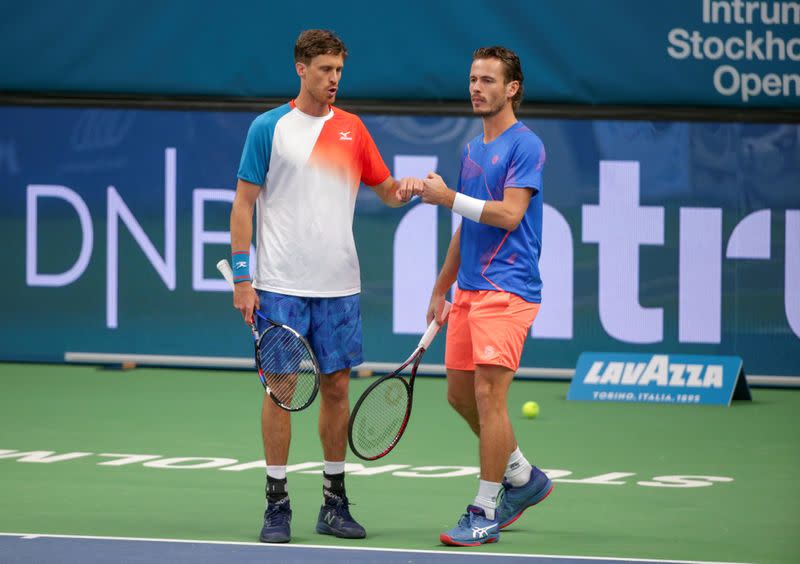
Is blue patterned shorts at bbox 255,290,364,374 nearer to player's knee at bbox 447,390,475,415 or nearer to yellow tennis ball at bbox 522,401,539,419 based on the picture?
player's knee at bbox 447,390,475,415

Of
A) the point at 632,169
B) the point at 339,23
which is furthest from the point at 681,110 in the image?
the point at 339,23

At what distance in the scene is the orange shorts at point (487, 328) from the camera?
235 inches

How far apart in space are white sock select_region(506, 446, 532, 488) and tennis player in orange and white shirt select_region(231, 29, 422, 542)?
0.64 meters

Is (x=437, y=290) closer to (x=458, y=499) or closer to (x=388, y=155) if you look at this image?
(x=458, y=499)

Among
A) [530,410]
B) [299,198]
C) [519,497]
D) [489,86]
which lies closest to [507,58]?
[489,86]

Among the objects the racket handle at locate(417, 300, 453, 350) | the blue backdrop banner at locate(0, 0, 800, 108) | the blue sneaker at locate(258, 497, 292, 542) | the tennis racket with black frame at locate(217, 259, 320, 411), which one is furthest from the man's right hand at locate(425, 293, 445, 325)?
the blue backdrop banner at locate(0, 0, 800, 108)

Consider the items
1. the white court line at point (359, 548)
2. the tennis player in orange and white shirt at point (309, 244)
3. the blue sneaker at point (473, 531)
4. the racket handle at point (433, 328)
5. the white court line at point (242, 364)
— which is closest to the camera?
the white court line at point (359, 548)

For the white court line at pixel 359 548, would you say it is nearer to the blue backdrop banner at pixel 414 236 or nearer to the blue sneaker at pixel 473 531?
the blue sneaker at pixel 473 531

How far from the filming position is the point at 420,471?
746cm

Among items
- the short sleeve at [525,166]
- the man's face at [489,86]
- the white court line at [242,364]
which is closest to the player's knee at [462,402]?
the short sleeve at [525,166]

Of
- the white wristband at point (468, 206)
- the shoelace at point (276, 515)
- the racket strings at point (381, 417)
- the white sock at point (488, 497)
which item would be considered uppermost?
the white wristband at point (468, 206)

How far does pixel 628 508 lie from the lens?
663 cm

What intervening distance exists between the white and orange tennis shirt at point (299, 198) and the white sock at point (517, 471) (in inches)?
36.7

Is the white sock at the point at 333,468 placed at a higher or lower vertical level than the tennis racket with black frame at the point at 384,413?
lower
